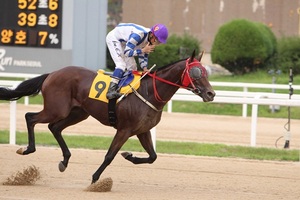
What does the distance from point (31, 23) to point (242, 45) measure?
5.70 meters

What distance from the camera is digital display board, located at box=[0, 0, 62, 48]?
65.2 ft

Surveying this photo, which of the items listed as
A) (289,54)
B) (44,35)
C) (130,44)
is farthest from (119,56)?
(289,54)

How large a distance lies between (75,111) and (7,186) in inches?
44.3

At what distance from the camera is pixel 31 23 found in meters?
19.8

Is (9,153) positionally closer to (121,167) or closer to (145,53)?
(121,167)

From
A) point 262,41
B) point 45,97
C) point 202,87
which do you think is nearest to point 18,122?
point 45,97

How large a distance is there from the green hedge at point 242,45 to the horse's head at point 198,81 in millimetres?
14266

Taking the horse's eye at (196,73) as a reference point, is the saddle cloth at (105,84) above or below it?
below

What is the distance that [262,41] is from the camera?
22.4 meters

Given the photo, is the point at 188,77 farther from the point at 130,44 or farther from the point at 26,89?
the point at 26,89

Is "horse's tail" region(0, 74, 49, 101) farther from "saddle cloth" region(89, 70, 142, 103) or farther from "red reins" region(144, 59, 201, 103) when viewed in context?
"red reins" region(144, 59, 201, 103)

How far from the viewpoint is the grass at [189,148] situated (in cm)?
1144

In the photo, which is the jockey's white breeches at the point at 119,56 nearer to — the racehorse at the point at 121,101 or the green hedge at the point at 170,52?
the racehorse at the point at 121,101


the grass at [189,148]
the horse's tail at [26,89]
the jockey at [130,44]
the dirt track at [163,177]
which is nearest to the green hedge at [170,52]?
the dirt track at [163,177]
